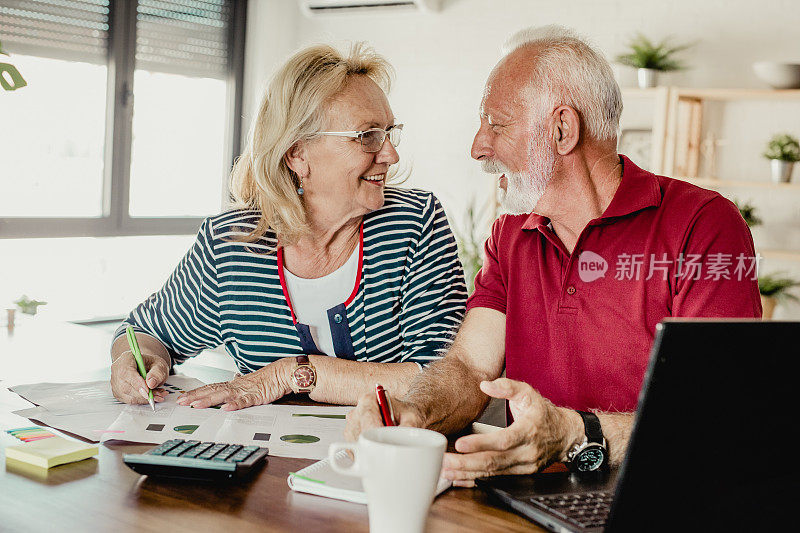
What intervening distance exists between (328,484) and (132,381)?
0.58 meters

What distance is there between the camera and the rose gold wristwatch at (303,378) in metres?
1.58

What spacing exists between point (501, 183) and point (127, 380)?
2.81 feet

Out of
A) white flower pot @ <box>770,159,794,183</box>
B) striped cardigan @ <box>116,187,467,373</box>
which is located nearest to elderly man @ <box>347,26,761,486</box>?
striped cardigan @ <box>116,187,467,373</box>

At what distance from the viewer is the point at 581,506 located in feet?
3.34

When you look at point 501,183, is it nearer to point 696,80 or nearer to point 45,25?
point 696,80

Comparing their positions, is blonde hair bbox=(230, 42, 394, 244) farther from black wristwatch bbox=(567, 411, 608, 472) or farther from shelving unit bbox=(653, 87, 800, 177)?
shelving unit bbox=(653, 87, 800, 177)

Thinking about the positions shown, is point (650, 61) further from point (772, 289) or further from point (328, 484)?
point (328, 484)

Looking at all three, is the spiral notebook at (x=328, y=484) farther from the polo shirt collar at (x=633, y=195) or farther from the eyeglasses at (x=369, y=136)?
the eyeglasses at (x=369, y=136)

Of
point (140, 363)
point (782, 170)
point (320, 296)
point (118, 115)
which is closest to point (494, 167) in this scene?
point (320, 296)

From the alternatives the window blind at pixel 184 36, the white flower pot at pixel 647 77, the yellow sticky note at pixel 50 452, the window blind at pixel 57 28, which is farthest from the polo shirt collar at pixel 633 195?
the window blind at pixel 184 36

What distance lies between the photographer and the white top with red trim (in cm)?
182

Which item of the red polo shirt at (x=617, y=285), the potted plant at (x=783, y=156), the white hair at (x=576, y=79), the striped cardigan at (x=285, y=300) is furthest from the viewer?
the potted plant at (x=783, y=156)

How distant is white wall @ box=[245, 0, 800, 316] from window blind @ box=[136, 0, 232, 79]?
0.21 m

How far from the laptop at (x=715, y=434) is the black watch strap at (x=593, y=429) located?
1.33 feet
